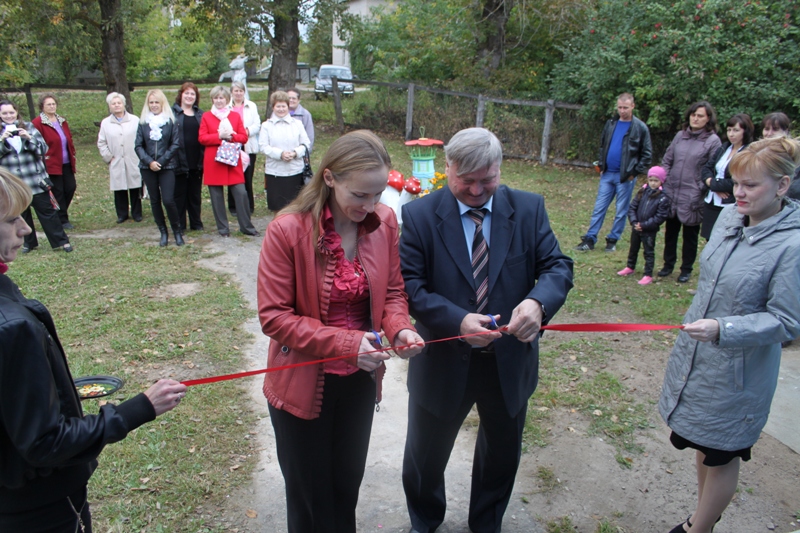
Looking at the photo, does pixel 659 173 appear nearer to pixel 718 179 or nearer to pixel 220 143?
pixel 718 179

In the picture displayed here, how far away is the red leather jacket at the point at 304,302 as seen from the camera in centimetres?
243

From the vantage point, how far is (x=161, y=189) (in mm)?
8438

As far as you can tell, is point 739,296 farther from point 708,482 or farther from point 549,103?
point 549,103

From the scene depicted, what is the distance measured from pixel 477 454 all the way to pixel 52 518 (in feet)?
6.53

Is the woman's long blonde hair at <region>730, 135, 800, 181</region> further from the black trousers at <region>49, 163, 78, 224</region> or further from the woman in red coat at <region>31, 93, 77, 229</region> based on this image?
the black trousers at <region>49, 163, 78, 224</region>

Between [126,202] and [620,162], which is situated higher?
[620,162]

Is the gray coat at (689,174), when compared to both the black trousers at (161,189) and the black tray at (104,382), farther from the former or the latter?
the black tray at (104,382)

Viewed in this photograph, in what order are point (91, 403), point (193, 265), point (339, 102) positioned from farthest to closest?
point (339, 102)
point (193, 265)
point (91, 403)

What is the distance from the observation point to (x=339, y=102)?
19.6 m

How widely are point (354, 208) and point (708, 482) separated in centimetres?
216

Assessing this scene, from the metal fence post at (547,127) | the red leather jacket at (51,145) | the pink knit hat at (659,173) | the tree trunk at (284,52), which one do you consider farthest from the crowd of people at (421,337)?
the tree trunk at (284,52)

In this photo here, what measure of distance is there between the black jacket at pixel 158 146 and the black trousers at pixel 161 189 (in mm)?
112

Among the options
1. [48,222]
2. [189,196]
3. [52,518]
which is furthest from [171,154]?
[52,518]

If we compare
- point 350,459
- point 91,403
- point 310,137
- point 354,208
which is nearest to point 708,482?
point 350,459
